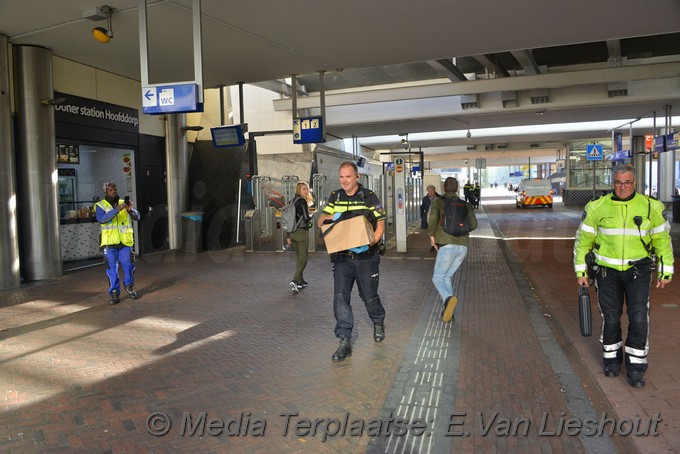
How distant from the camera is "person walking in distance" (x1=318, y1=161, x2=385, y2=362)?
17.6 ft

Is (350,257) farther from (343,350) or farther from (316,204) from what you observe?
(316,204)

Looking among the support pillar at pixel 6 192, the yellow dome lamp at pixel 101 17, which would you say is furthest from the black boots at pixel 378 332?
the support pillar at pixel 6 192

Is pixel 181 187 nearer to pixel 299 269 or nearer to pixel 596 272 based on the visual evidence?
pixel 299 269

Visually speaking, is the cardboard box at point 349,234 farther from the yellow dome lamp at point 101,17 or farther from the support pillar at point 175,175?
the support pillar at point 175,175

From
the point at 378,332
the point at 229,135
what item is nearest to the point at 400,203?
the point at 229,135

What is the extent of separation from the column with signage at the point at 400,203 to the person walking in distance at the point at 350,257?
8.36m

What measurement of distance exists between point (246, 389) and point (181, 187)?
11488mm

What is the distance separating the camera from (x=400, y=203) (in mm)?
13867

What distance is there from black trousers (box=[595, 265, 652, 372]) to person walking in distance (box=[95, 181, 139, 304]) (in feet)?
20.9

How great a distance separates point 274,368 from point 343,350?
0.70 meters

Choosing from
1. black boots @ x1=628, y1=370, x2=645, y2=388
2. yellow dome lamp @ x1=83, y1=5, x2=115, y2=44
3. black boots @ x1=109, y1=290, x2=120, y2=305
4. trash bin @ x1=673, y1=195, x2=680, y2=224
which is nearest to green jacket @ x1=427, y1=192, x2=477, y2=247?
black boots @ x1=628, y1=370, x2=645, y2=388

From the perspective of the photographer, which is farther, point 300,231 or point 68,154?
point 68,154

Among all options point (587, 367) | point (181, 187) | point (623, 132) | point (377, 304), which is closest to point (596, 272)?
point (587, 367)

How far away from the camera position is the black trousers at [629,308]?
4.45m
